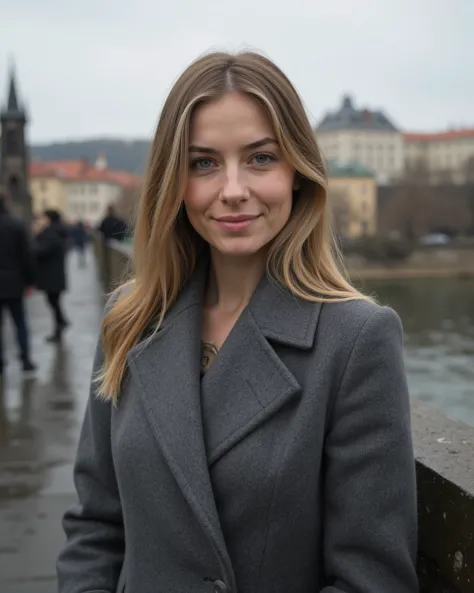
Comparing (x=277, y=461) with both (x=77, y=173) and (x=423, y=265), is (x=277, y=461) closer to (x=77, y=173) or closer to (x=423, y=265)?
(x=423, y=265)

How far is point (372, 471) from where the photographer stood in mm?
1508

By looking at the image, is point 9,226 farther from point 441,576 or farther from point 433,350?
point 433,350

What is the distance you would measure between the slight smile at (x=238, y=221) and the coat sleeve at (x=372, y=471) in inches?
12.4

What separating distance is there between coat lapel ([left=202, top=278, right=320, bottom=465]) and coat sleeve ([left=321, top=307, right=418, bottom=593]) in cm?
11

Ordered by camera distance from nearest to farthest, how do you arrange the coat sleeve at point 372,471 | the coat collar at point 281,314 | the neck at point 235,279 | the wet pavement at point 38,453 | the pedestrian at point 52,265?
the coat sleeve at point 372,471, the coat collar at point 281,314, the neck at point 235,279, the wet pavement at point 38,453, the pedestrian at point 52,265

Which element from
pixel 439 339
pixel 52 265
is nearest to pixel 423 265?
pixel 439 339

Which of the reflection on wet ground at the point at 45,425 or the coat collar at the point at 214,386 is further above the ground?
the coat collar at the point at 214,386

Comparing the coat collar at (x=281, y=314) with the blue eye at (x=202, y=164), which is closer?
the coat collar at (x=281, y=314)

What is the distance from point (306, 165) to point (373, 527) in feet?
2.16

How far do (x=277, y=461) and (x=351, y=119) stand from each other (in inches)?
4751

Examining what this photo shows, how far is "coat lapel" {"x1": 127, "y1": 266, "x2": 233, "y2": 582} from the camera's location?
156 centimetres

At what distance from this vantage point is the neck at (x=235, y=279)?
1.83 m

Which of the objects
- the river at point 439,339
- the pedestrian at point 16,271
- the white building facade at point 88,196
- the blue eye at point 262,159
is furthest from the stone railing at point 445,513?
the white building facade at point 88,196

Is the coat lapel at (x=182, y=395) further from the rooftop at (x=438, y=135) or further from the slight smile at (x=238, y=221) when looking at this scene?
the rooftop at (x=438, y=135)
